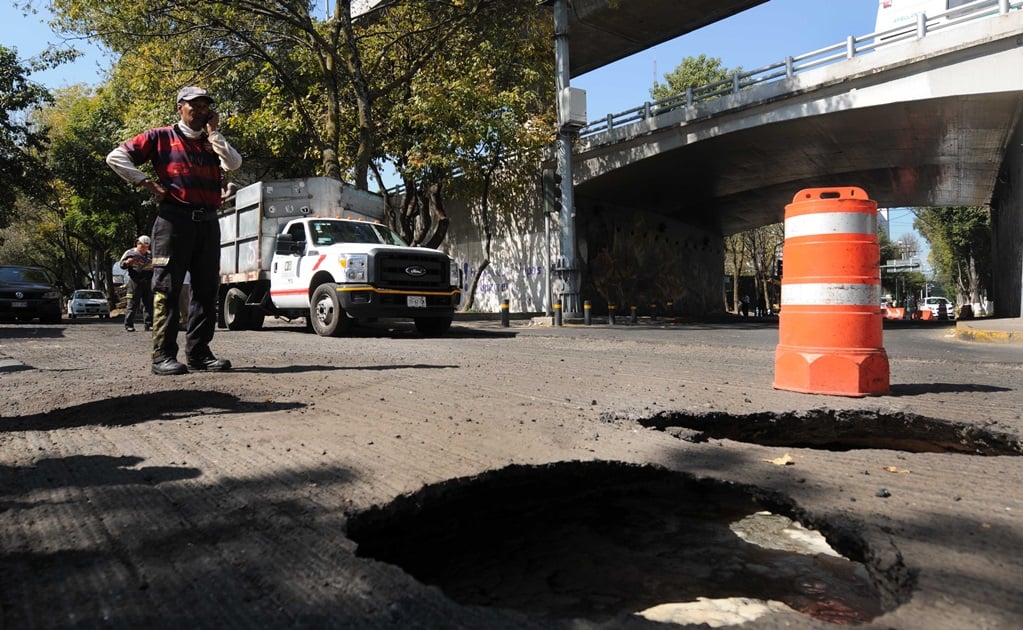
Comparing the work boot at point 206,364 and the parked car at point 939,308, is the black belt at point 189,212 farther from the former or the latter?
the parked car at point 939,308

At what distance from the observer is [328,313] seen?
10.9 meters

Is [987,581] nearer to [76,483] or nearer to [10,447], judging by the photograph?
[76,483]

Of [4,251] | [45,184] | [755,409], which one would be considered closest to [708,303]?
[45,184]

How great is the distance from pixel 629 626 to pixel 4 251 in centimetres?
6417

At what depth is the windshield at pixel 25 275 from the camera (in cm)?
1902

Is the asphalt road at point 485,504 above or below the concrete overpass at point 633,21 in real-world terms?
Answer: below

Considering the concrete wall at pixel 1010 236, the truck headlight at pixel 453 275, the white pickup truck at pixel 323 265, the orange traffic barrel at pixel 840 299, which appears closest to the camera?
the orange traffic barrel at pixel 840 299

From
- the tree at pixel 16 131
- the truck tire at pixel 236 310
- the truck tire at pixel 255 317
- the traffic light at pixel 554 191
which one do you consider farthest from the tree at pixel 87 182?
the traffic light at pixel 554 191

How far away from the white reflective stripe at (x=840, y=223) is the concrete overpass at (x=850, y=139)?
44.4 feet

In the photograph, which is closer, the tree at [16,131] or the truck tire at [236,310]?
the truck tire at [236,310]

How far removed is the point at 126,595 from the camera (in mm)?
1548

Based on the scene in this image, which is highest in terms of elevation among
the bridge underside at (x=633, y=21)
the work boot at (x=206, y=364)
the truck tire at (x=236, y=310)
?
the bridge underside at (x=633, y=21)

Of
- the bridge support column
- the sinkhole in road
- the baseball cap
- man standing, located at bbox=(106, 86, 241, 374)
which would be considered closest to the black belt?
man standing, located at bbox=(106, 86, 241, 374)

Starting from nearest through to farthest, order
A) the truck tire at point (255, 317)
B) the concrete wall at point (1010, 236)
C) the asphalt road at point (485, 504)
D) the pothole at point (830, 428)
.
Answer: the asphalt road at point (485, 504), the pothole at point (830, 428), the truck tire at point (255, 317), the concrete wall at point (1010, 236)
